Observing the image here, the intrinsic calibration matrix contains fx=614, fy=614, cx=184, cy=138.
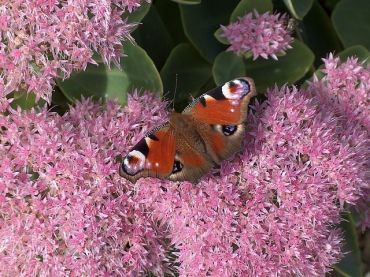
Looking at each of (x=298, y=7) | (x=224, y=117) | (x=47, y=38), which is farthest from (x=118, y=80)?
(x=298, y=7)

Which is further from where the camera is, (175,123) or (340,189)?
(340,189)

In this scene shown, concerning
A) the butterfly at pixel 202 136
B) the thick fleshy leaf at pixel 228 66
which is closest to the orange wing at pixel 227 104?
the butterfly at pixel 202 136

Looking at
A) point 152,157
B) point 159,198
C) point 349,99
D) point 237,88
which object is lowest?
point 159,198

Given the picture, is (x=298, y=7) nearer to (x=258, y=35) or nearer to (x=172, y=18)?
(x=258, y=35)

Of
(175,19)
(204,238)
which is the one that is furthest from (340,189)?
(175,19)

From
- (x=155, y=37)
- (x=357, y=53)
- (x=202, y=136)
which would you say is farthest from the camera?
(x=155, y=37)

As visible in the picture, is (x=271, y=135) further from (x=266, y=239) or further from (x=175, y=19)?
(x=175, y=19)

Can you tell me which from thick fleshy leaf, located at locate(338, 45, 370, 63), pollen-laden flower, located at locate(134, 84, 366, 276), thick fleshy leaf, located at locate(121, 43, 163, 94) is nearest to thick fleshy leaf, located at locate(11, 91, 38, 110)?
thick fleshy leaf, located at locate(121, 43, 163, 94)

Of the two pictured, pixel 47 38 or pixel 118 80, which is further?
pixel 118 80
